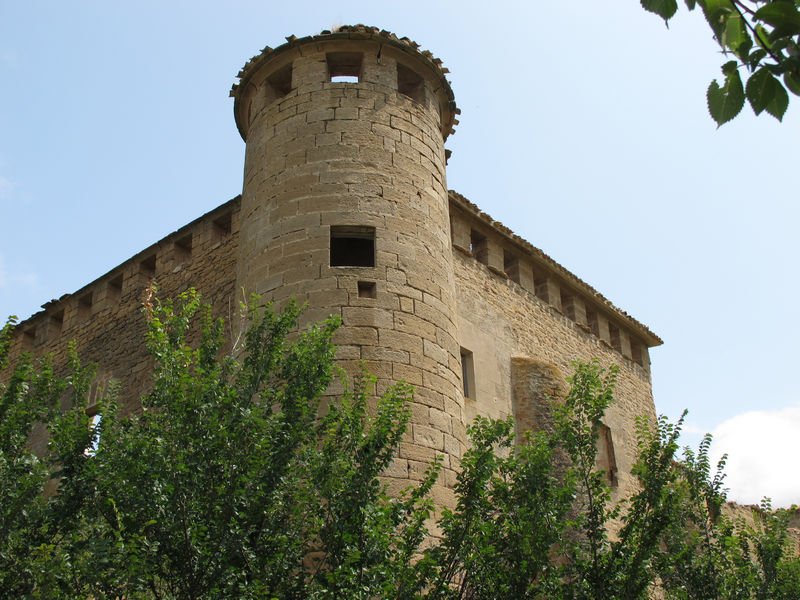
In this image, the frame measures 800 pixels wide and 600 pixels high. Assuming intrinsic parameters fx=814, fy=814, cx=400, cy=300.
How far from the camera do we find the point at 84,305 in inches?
538

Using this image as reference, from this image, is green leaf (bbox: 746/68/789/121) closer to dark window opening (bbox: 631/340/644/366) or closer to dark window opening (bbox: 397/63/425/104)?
dark window opening (bbox: 397/63/425/104)

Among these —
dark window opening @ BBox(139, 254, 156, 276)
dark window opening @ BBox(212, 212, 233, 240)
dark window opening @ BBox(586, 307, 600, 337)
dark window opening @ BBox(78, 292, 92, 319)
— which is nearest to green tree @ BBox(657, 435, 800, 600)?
dark window opening @ BBox(586, 307, 600, 337)

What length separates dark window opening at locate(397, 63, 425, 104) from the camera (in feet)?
32.2

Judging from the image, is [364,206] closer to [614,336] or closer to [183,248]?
[183,248]

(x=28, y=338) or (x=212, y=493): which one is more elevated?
(x=28, y=338)

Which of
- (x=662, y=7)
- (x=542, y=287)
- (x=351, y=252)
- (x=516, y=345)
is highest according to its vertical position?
(x=542, y=287)

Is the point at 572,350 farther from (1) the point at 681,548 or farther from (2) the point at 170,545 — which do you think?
→ (2) the point at 170,545

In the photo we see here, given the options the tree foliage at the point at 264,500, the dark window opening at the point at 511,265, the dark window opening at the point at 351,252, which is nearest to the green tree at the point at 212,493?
the tree foliage at the point at 264,500

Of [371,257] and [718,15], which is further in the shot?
[371,257]

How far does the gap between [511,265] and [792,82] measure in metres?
11.0

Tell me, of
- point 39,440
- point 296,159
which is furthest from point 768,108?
point 39,440

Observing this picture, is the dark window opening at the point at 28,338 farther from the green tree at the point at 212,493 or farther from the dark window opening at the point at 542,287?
the green tree at the point at 212,493

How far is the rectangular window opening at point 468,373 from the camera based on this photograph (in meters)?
10.9

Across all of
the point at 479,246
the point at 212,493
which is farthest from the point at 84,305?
the point at 212,493
